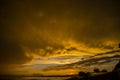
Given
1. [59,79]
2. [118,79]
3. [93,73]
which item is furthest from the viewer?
[59,79]

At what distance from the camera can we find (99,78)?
1397cm

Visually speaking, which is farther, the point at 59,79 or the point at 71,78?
the point at 59,79

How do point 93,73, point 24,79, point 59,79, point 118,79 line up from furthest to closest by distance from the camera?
point 24,79 → point 59,79 → point 93,73 → point 118,79

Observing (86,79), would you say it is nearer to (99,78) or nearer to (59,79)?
(99,78)

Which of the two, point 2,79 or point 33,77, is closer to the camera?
point 33,77

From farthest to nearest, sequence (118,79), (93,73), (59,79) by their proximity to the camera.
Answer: (59,79) → (93,73) → (118,79)

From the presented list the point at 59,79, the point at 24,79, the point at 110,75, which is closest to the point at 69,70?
the point at 59,79

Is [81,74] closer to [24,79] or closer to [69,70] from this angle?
[69,70]

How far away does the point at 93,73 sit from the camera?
47.8 ft

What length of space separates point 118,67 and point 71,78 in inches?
110

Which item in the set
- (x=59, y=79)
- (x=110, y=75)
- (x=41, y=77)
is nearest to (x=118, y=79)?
(x=110, y=75)

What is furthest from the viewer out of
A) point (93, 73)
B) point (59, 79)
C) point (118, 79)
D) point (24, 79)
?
point (24, 79)

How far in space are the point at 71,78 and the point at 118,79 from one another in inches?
112

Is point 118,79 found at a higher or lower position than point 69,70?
lower
